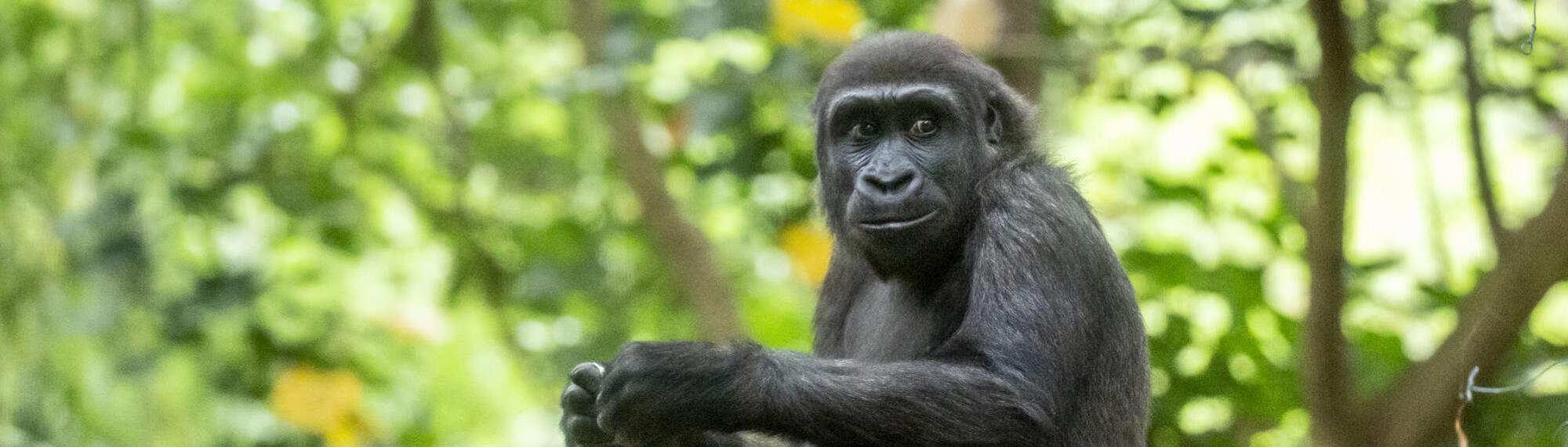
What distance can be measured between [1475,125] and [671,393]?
7.46 ft

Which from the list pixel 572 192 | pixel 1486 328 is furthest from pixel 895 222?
pixel 572 192

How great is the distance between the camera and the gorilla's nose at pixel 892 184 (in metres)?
2.66

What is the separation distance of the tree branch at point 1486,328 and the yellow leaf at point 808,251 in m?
2.06

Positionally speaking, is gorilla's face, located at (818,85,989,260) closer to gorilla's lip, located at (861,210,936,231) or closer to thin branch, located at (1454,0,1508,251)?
gorilla's lip, located at (861,210,936,231)

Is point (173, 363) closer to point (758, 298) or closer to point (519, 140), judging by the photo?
point (519, 140)

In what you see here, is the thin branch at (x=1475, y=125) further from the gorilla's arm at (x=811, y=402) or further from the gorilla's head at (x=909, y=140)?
the gorilla's arm at (x=811, y=402)

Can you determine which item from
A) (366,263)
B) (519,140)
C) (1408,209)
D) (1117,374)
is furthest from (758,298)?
(1117,374)

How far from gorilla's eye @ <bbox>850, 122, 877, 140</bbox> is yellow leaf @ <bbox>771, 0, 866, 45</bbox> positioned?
1.98m

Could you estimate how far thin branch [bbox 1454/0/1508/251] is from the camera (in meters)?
3.35

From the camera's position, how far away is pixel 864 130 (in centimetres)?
286

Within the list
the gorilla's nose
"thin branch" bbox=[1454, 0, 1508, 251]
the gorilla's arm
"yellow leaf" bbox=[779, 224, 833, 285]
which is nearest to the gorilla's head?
the gorilla's nose

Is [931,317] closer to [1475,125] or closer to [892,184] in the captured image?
[892,184]

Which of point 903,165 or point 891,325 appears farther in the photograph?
point 891,325

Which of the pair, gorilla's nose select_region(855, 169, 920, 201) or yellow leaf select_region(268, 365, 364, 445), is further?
yellow leaf select_region(268, 365, 364, 445)
